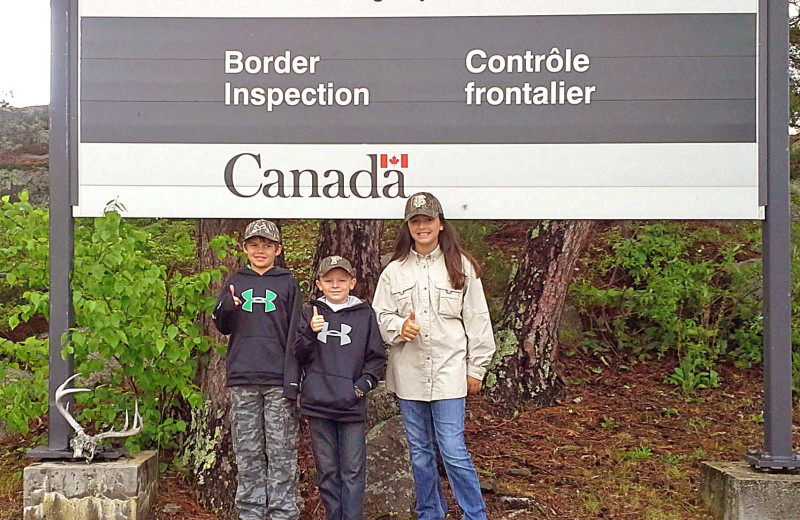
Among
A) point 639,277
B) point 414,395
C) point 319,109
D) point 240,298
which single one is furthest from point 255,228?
point 639,277

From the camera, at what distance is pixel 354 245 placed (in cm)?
712

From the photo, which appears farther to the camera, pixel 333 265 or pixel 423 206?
pixel 423 206

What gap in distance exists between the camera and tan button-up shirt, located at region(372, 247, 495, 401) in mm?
4637

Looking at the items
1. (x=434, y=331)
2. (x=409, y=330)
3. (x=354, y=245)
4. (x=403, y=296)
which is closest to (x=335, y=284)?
(x=403, y=296)

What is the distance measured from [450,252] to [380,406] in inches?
88.5

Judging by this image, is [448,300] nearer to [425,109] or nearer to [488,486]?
[425,109]

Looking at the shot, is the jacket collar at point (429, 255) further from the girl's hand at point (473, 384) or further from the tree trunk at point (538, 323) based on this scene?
the tree trunk at point (538, 323)

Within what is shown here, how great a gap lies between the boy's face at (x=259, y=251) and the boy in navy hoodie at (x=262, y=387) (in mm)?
30

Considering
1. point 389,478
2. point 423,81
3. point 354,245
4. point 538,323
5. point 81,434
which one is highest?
point 423,81

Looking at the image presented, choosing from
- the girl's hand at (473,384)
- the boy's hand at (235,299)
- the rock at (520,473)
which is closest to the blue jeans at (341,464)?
the girl's hand at (473,384)

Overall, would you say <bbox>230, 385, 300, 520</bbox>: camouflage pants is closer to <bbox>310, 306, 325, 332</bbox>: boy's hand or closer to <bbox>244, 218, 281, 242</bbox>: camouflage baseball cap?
<bbox>310, 306, 325, 332</bbox>: boy's hand

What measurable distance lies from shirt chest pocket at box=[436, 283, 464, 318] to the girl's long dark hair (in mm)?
38

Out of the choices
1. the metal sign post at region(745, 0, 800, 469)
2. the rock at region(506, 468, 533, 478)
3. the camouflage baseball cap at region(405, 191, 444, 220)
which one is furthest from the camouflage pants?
the metal sign post at region(745, 0, 800, 469)

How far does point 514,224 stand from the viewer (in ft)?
38.6
